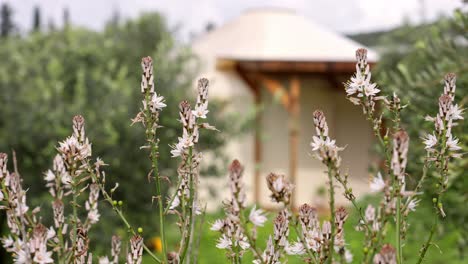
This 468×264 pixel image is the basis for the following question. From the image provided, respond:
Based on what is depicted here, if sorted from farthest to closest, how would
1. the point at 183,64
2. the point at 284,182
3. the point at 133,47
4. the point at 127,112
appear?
the point at 133,47 < the point at 183,64 < the point at 127,112 < the point at 284,182

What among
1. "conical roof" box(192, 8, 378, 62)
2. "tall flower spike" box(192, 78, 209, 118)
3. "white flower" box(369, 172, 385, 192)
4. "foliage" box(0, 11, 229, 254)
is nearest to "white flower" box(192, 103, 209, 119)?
"tall flower spike" box(192, 78, 209, 118)

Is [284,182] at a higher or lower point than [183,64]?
lower

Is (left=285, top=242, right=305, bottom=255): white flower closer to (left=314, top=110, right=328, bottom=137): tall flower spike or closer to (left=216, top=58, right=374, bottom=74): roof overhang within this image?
(left=314, top=110, right=328, bottom=137): tall flower spike

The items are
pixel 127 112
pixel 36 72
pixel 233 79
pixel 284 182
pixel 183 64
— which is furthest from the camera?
pixel 233 79

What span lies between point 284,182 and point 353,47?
17320 mm

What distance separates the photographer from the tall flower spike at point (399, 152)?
1.20 m

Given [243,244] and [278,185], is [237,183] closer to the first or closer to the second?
[278,185]

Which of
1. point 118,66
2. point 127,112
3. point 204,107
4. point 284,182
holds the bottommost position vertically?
point 284,182

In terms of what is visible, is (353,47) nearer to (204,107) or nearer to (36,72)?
(36,72)

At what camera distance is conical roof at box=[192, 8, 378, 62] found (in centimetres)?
1733

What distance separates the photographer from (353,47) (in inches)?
714

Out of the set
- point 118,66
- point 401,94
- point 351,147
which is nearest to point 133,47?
point 118,66

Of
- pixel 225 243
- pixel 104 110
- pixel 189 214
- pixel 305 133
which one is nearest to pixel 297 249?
pixel 225 243

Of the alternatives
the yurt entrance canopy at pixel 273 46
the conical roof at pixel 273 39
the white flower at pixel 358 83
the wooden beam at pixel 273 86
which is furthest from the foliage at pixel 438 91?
the conical roof at pixel 273 39
